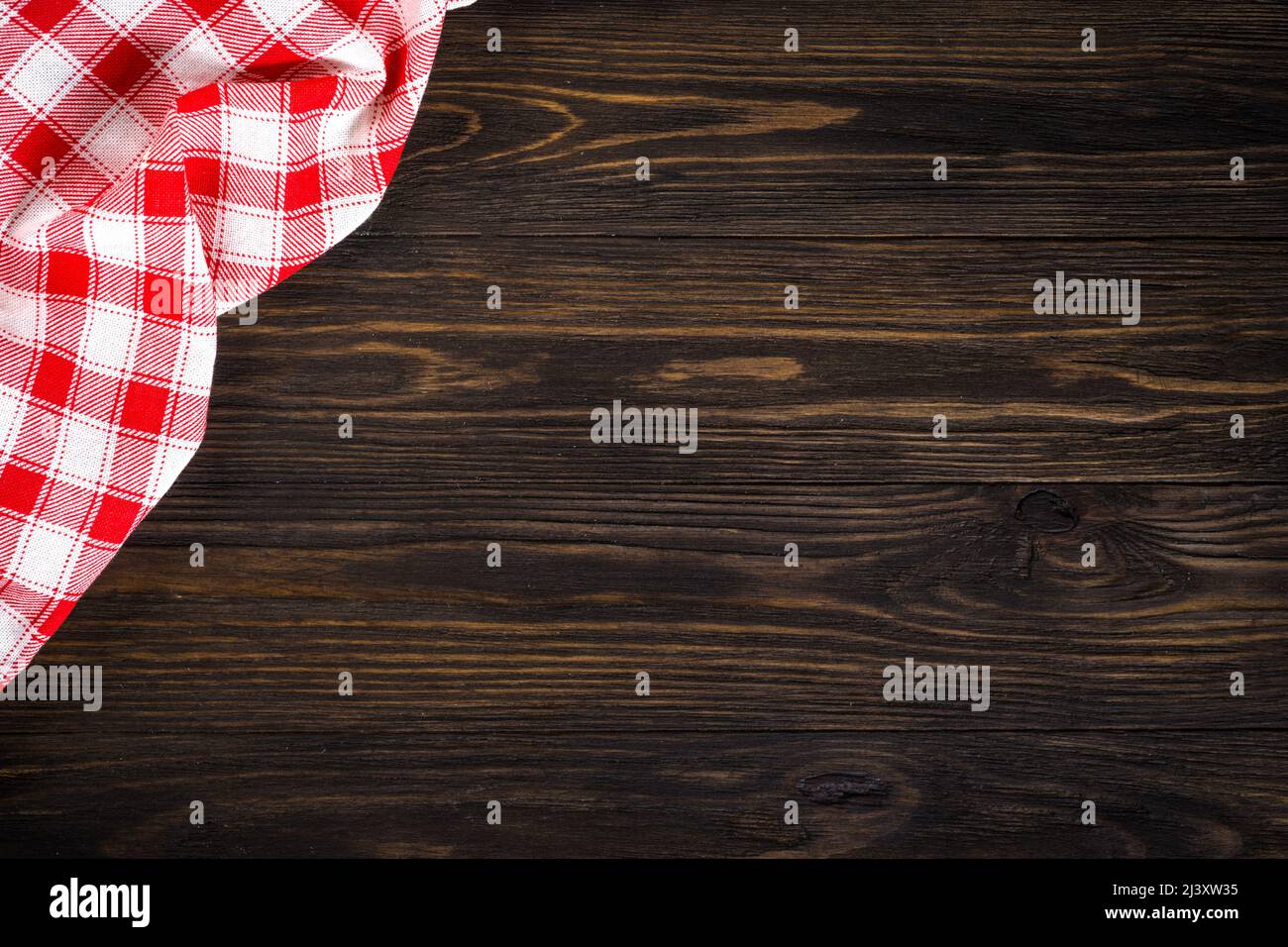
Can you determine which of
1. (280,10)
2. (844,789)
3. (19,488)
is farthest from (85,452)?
(844,789)

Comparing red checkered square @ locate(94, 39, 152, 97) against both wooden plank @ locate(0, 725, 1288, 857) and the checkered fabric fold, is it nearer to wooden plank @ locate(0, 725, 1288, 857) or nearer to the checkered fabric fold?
the checkered fabric fold

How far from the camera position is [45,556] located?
1.59ft

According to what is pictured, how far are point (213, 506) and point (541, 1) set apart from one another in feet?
1.44

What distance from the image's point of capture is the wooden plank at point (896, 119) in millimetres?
615

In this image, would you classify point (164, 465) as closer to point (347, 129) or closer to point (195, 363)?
point (195, 363)

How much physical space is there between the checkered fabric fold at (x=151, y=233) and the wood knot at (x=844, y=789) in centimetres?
48

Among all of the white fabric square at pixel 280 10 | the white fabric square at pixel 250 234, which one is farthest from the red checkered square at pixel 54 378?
the white fabric square at pixel 280 10

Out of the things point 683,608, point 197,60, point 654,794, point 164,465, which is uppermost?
point 197,60

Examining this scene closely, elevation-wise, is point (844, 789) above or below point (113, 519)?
below

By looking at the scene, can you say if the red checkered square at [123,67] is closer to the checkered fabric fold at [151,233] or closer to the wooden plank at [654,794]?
the checkered fabric fold at [151,233]

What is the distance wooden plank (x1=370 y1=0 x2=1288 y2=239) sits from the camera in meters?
0.62

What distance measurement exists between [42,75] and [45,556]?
0.26 metres

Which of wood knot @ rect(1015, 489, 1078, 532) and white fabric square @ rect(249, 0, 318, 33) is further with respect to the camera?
wood knot @ rect(1015, 489, 1078, 532)

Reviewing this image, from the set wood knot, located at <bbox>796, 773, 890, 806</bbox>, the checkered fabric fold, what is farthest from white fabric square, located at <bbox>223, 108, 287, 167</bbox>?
wood knot, located at <bbox>796, 773, 890, 806</bbox>
